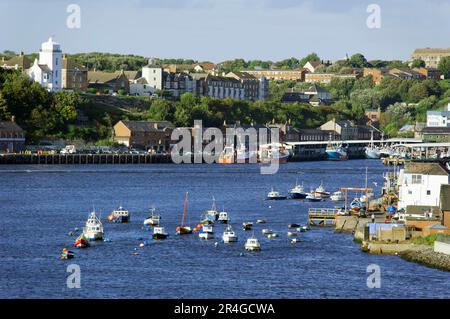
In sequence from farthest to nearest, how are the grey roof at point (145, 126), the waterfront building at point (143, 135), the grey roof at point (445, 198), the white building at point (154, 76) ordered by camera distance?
the white building at point (154, 76) < the grey roof at point (145, 126) < the waterfront building at point (143, 135) < the grey roof at point (445, 198)

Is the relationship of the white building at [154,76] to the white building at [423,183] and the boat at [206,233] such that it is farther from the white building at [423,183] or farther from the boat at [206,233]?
the boat at [206,233]

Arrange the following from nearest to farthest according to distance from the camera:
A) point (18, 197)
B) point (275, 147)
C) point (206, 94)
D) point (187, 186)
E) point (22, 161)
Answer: point (18, 197), point (187, 186), point (22, 161), point (275, 147), point (206, 94)

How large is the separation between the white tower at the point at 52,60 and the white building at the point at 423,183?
2757 inches

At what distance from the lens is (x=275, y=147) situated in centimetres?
10756

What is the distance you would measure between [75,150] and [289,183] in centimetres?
2463

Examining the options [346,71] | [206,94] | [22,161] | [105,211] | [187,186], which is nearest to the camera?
[105,211]

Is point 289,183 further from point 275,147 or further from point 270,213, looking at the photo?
point 275,147

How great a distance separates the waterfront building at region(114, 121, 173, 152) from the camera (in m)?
103

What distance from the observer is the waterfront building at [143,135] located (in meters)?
103

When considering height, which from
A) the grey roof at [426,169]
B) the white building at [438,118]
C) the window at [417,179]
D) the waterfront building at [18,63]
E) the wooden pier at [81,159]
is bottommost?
the wooden pier at [81,159]

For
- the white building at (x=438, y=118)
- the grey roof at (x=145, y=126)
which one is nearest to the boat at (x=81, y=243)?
the grey roof at (x=145, y=126)

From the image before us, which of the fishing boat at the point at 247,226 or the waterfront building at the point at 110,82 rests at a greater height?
the waterfront building at the point at 110,82

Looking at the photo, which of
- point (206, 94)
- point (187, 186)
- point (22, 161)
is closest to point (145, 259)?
point (187, 186)

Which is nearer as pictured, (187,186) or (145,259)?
(145,259)
